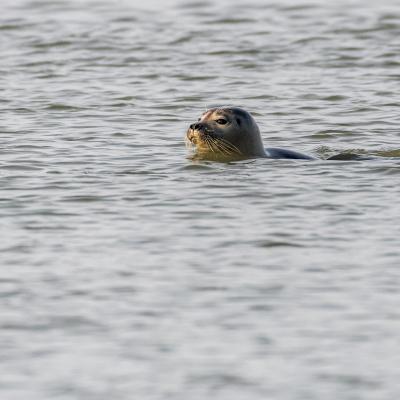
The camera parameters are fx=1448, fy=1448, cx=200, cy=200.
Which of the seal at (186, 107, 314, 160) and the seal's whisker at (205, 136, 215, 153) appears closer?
the seal's whisker at (205, 136, 215, 153)

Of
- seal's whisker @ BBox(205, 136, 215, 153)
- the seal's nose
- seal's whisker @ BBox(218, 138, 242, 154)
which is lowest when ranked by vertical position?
seal's whisker @ BBox(218, 138, 242, 154)

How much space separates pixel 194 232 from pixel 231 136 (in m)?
3.71

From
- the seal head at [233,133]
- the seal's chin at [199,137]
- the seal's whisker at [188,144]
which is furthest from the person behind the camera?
the seal head at [233,133]

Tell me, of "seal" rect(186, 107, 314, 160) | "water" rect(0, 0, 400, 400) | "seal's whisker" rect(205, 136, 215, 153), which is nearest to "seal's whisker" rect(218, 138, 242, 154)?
"seal" rect(186, 107, 314, 160)

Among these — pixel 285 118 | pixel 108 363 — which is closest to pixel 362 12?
pixel 285 118

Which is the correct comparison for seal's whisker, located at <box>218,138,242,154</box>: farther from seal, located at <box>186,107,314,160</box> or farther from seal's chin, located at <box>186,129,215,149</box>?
seal's chin, located at <box>186,129,215,149</box>

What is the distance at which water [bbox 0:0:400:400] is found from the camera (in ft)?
23.6

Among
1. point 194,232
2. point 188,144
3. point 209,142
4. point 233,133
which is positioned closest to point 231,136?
point 233,133

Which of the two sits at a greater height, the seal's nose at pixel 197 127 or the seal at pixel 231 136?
the seal's nose at pixel 197 127

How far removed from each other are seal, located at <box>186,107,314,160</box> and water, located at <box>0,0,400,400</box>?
1.11ft

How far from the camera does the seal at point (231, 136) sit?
1354 centimetres

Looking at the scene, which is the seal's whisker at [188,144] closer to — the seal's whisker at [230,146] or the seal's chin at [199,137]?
the seal's chin at [199,137]

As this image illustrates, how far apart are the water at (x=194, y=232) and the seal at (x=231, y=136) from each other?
0.34 meters

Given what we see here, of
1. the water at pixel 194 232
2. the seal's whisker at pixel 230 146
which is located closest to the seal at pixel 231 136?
the seal's whisker at pixel 230 146
